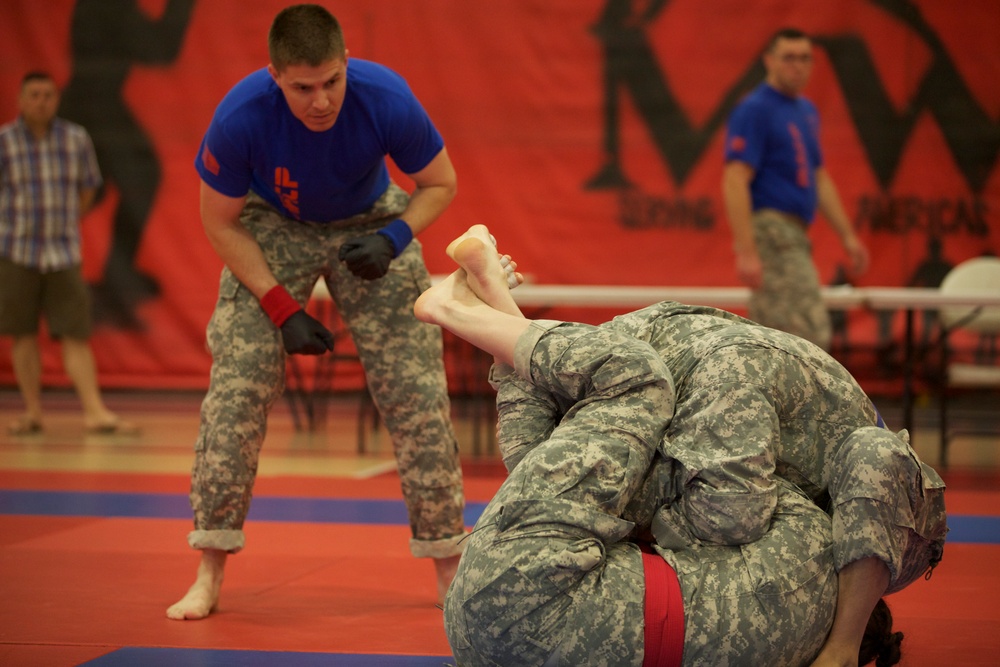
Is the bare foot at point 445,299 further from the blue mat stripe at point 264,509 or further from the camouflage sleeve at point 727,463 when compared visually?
the blue mat stripe at point 264,509

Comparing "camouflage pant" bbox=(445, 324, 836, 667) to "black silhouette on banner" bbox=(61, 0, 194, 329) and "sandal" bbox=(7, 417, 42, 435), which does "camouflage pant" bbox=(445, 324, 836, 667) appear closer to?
"sandal" bbox=(7, 417, 42, 435)

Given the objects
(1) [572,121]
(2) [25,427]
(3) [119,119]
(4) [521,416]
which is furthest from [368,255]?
(3) [119,119]

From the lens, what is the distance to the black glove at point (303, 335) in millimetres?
2936

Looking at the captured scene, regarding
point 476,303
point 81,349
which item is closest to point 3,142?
point 81,349

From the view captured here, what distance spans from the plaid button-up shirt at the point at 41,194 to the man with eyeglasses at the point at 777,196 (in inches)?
144

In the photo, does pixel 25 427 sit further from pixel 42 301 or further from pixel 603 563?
pixel 603 563

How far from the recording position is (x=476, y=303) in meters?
2.48

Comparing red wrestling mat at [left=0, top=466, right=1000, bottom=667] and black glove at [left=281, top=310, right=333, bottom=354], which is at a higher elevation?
black glove at [left=281, top=310, right=333, bottom=354]

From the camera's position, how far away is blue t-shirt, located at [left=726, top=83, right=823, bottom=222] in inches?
205

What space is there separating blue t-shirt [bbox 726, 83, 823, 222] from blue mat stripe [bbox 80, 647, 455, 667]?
325 cm

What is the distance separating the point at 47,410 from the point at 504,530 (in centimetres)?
616

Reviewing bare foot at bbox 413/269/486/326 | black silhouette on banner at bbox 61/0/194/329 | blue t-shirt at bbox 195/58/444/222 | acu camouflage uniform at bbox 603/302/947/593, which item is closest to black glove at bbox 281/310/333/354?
blue t-shirt at bbox 195/58/444/222

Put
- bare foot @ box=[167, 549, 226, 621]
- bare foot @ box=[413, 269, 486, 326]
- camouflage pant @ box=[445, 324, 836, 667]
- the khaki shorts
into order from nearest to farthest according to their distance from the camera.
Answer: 1. camouflage pant @ box=[445, 324, 836, 667]
2. bare foot @ box=[413, 269, 486, 326]
3. bare foot @ box=[167, 549, 226, 621]
4. the khaki shorts

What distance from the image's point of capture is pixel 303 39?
2.79m
